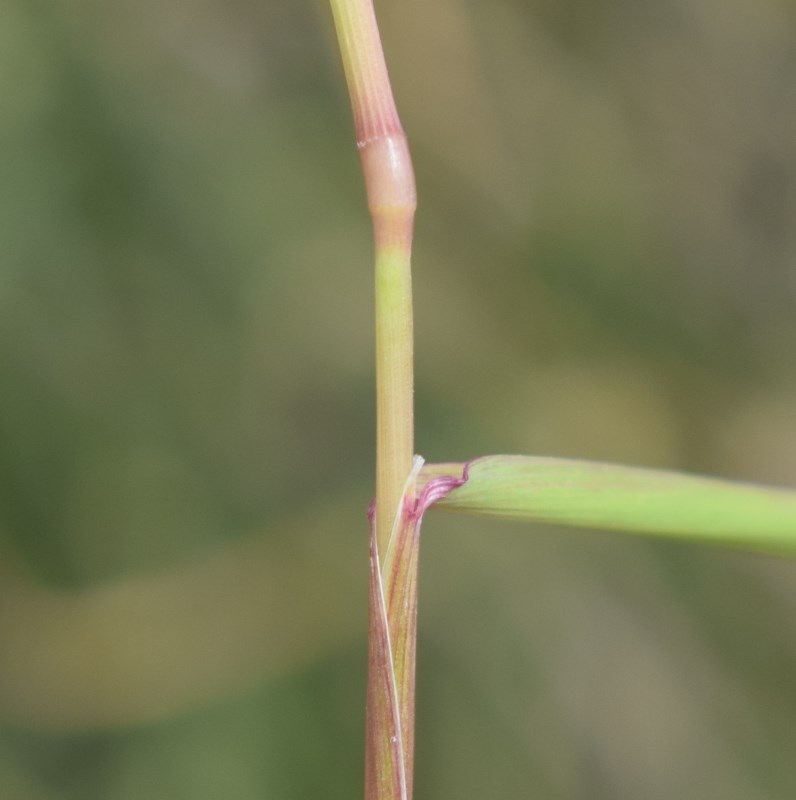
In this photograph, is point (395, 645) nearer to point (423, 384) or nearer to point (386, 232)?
point (386, 232)

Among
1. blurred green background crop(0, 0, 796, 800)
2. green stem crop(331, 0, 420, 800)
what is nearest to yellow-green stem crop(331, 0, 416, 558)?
green stem crop(331, 0, 420, 800)

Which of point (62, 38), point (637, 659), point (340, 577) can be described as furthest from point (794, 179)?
point (62, 38)

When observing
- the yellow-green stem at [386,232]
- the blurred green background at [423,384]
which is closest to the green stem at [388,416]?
the yellow-green stem at [386,232]

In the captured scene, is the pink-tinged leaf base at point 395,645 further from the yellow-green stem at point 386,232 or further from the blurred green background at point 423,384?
the blurred green background at point 423,384

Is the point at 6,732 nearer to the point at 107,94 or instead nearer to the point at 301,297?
the point at 301,297

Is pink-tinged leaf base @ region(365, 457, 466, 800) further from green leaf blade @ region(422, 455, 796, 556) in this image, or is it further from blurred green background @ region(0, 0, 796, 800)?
blurred green background @ region(0, 0, 796, 800)

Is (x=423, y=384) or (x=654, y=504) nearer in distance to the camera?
(x=654, y=504)

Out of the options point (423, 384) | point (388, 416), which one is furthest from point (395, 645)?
point (423, 384)
